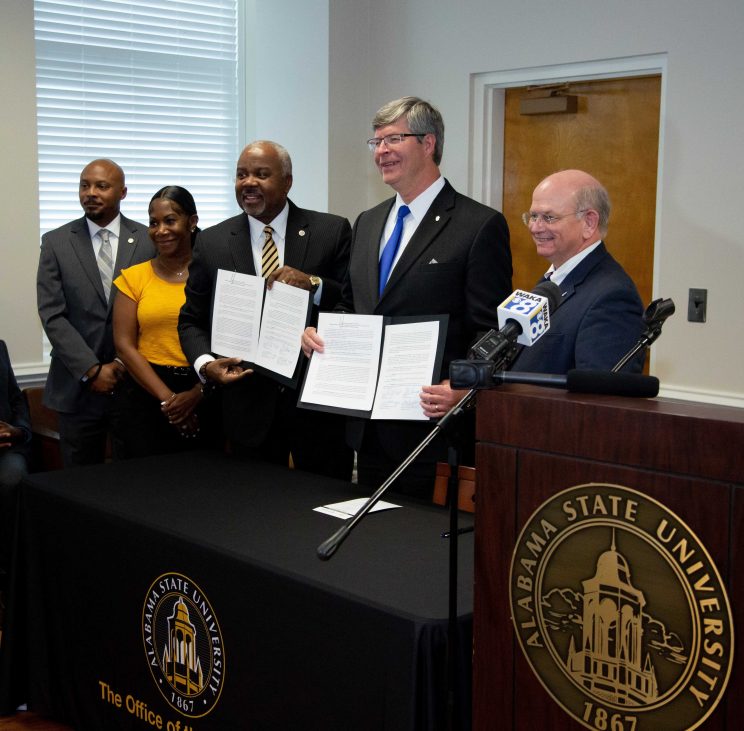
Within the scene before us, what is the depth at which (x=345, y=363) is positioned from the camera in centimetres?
258

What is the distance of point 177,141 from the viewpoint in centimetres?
549

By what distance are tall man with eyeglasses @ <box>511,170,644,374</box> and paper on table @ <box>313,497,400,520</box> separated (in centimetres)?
47

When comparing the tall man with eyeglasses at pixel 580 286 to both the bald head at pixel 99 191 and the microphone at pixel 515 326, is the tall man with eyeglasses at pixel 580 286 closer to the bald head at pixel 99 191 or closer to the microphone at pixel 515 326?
the microphone at pixel 515 326

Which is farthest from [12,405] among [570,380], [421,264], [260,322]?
[570,380]

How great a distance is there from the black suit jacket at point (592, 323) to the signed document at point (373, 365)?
23 centimetres

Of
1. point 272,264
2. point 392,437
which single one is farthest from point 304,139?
point 392,437

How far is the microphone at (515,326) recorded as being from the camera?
1492 millimetres

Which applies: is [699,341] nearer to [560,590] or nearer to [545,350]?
[545,350]

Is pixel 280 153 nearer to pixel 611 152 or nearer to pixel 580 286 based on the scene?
pixel 580 286

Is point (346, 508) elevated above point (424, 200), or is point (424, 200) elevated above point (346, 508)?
point (424, 200)

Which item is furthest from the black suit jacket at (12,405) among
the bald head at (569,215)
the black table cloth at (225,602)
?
the bald head at (569,215)

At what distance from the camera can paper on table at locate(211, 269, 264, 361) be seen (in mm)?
2996

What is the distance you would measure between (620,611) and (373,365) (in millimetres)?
1318

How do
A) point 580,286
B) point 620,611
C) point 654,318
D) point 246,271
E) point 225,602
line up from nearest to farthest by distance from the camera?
point 620,611 < point 654,318 < point 225,602 < point 580,286 < point 246,271
